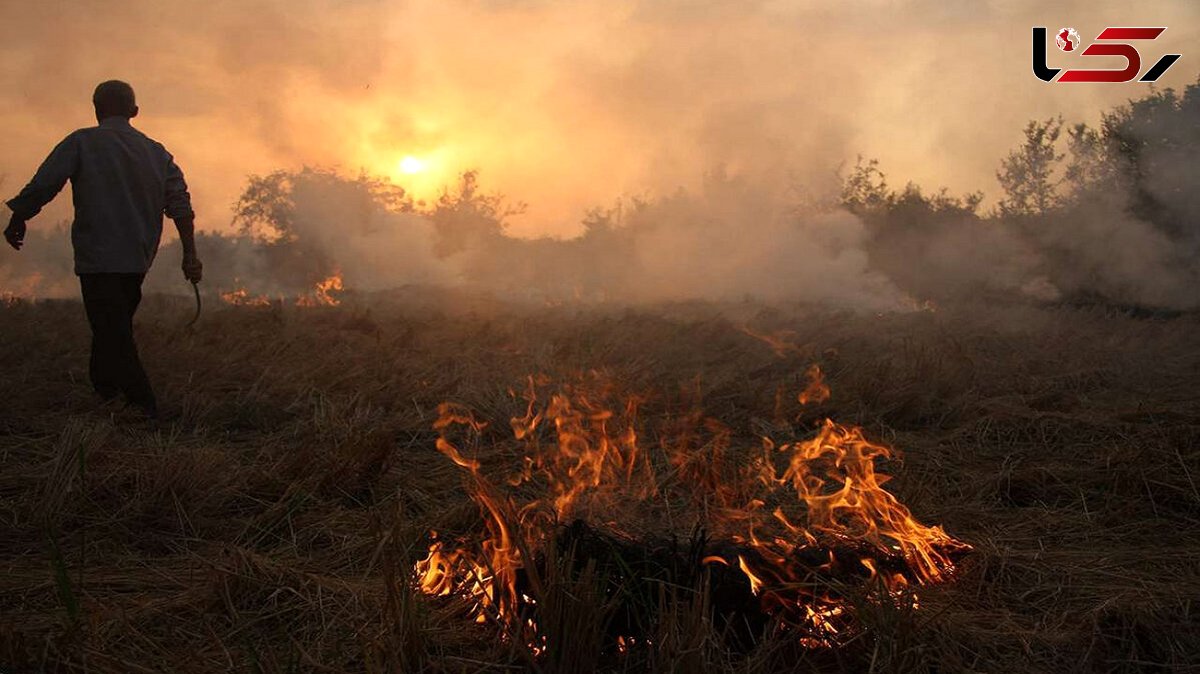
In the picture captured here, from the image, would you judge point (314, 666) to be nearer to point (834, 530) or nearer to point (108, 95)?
point (834, 530)

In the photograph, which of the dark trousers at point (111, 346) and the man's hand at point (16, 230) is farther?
the dark trousers at point (111, 346)

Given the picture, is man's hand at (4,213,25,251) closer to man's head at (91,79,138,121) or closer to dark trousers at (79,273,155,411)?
dark trousers at (79,273,155,411)

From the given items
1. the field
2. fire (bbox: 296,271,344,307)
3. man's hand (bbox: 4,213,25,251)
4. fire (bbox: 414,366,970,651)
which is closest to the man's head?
man's hand (bbox: 4,213,25,251)

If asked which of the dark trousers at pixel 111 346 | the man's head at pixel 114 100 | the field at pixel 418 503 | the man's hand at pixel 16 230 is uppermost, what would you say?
the man's head at pixel 114 100

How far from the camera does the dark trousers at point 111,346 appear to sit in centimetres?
383

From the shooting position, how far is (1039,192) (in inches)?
1282

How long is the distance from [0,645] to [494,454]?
2.09 m

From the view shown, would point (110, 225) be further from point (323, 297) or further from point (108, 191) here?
point (323, 297)

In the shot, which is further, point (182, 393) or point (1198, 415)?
point (182, 393)

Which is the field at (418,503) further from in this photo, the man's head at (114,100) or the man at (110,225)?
the man's head at (114,100)

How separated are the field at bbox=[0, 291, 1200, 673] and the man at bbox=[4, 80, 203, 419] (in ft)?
0.94

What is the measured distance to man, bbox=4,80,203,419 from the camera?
3.81m

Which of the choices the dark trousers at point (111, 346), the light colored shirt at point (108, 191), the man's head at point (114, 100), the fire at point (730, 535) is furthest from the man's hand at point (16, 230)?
the fire at point (730, 535)

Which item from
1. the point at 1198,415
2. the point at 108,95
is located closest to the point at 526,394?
the point at 108,95
